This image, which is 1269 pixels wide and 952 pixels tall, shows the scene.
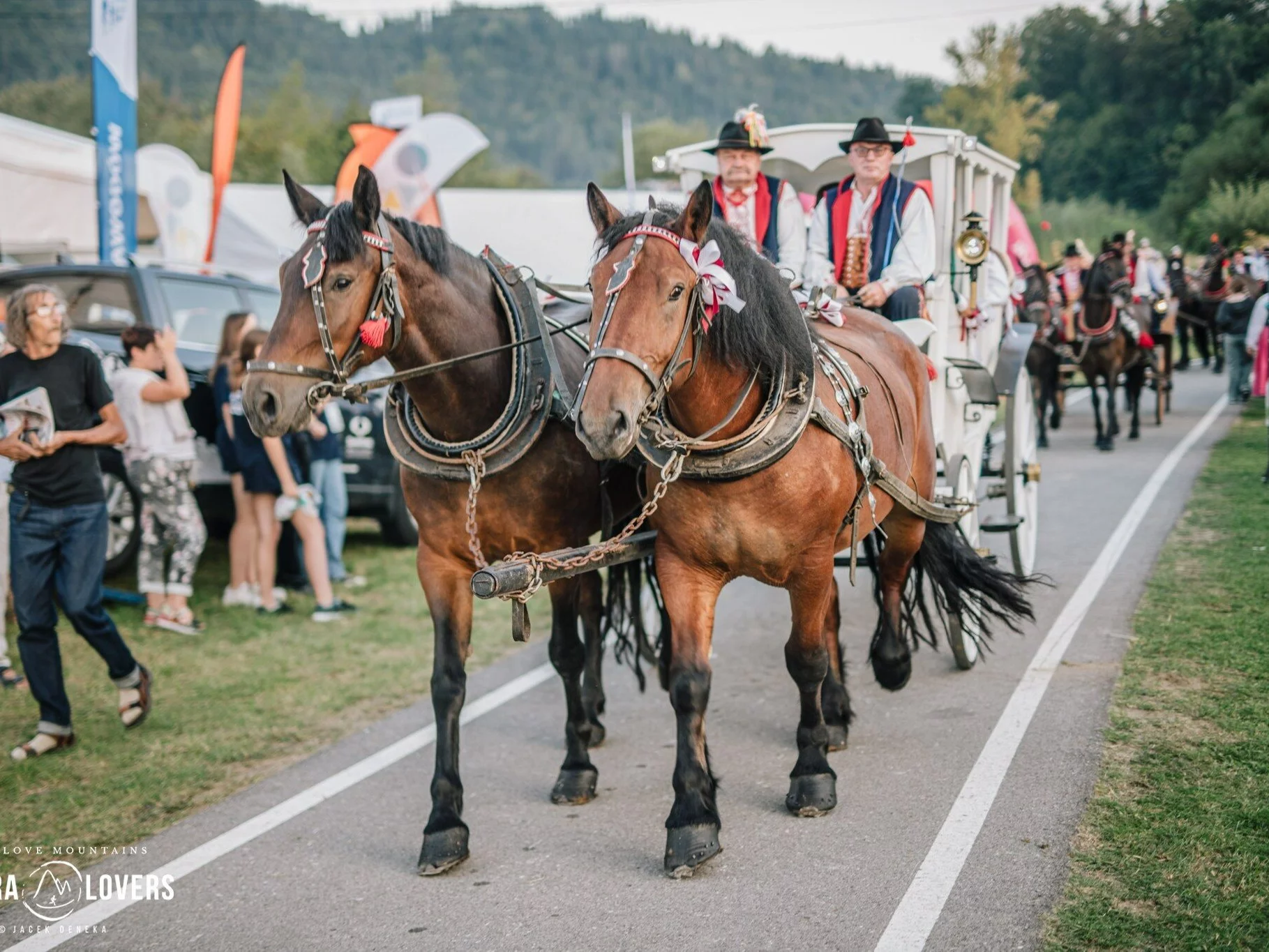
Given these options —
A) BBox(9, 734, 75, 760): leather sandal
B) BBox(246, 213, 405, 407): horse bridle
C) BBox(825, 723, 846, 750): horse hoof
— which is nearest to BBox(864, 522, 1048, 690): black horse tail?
BBox(825, 723, 846, 750): horse hoof

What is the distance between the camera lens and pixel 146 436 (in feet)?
24.1

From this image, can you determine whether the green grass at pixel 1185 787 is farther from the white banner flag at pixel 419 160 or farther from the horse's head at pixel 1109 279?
the white banner flag at pixel 419 160

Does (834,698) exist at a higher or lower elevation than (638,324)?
lower

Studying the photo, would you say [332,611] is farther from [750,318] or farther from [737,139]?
[750,318]

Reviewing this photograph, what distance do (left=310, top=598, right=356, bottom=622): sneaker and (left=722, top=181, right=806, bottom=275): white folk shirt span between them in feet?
12.9

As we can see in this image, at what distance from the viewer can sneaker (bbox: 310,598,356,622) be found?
25.5 feet

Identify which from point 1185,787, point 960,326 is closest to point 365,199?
point 1185,787

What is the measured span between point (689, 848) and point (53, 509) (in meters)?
3.44

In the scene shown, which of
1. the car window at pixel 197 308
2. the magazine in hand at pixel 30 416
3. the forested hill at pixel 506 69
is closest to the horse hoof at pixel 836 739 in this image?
the magazine in hand at pixel 30 416

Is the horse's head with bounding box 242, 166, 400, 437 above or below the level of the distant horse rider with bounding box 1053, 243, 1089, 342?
below

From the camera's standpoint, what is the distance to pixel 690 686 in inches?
154

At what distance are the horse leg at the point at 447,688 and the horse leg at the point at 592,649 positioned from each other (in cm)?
78

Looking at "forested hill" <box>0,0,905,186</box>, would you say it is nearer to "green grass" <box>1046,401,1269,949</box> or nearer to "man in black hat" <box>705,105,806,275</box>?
"man in black hat" <box>705,105,806,275</box>

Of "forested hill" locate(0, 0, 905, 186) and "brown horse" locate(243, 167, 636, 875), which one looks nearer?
"brown horse" locate(243, 167, 636, 875)
